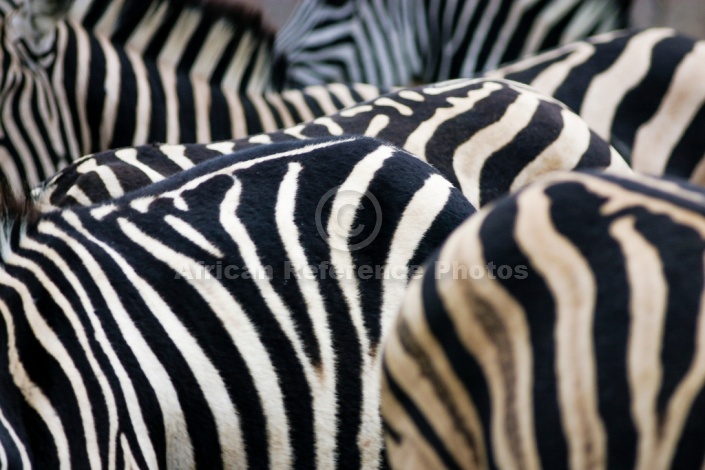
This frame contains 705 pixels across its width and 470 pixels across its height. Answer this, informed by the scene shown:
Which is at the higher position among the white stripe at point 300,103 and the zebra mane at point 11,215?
the white stripe at point 300,103

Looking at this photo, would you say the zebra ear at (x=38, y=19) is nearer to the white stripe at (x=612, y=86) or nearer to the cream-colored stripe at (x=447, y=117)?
the cream-colored stripe at (x=447, y=117)

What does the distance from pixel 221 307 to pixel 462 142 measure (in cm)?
92

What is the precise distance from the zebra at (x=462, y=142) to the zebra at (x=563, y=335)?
3.86ft

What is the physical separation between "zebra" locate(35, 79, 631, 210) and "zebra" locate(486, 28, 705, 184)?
2.16 feet

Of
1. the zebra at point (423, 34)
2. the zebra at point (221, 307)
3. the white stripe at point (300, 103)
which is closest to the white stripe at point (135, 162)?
the zebra at point (221, 307)

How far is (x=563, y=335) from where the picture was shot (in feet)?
3.39

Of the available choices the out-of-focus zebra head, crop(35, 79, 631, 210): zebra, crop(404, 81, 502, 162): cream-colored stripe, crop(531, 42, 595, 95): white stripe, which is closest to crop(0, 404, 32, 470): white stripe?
crop(35, 79, 631, 210): zebra

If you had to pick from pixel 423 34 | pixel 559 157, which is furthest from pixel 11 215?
pixel 423 34

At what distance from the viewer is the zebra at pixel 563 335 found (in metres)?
0.98

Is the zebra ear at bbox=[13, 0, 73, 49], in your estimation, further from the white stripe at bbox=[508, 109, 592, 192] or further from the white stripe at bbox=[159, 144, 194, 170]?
the white stripe at bbox=[508, 109, 592, 192]

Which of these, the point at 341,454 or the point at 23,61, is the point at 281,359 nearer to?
the point at 341,454

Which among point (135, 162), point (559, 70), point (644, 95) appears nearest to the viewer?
point (135, 162)

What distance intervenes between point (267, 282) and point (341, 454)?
1.13 feet

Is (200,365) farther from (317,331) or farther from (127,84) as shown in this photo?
(127,84)
